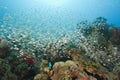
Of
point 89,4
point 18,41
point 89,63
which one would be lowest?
point 89,63

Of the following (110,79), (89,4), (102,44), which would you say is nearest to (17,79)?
(110,79)

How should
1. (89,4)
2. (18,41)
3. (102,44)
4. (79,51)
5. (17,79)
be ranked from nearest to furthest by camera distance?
(17,79) < (79,51) < (18,41) < (102,44) < (89,4)

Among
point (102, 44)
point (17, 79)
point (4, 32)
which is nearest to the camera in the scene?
point (17, 79)

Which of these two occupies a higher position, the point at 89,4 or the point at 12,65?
the point at 89,4

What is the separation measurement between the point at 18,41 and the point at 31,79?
238 centimetres

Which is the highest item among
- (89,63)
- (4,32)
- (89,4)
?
(89,4)

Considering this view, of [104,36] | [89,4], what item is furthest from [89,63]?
[89,4]

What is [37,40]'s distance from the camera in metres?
9.82

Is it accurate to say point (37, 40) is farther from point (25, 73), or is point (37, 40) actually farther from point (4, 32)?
point (25, 73)

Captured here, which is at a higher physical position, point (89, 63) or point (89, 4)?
point (89, 4)

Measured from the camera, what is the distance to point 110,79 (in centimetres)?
709

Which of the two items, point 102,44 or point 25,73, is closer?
point 25,73

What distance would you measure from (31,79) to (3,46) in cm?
154

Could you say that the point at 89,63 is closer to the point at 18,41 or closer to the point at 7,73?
the point at 7,73
